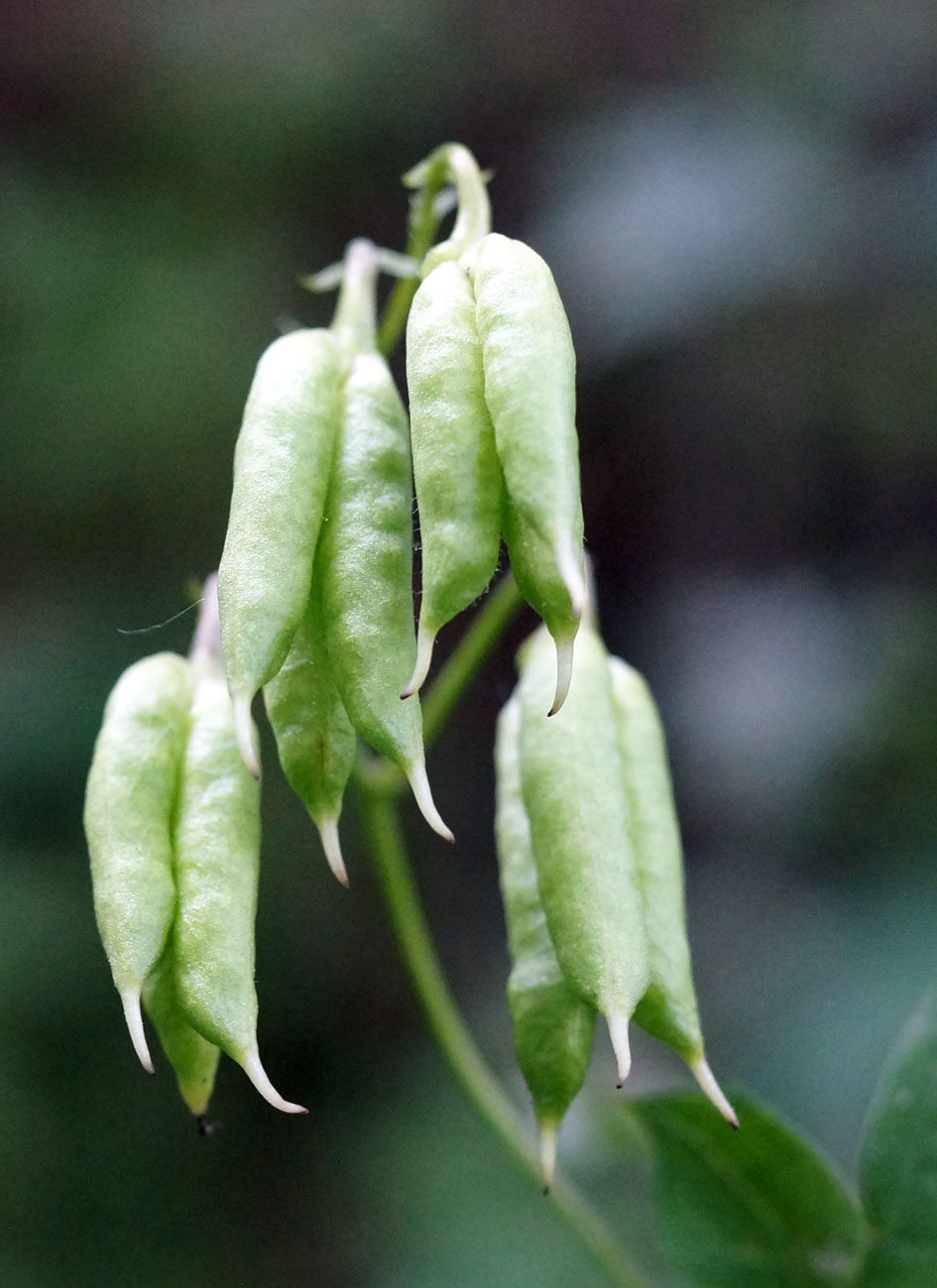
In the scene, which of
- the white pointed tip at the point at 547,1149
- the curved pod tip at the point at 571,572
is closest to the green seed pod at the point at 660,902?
the white pointed tip at the point at 547,1149

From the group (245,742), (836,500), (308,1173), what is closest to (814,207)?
(836,500)

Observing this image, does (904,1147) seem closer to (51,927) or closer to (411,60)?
(51,927)

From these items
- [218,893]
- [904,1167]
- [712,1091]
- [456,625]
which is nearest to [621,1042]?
[712,1091]

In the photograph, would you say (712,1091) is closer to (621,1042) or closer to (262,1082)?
(621,1042)

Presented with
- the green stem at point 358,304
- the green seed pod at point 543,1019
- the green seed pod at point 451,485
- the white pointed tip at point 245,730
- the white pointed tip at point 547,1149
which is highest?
the green stem at point 358,304

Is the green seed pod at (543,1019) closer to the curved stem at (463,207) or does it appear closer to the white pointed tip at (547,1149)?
the white pointed tip at (547,1149)

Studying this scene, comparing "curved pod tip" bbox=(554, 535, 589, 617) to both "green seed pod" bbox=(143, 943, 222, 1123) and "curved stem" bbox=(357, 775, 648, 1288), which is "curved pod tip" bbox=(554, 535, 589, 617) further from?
"curved stem" bbox=(357, 775, 648, 1288)

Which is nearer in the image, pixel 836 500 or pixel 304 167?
pixel 836 500
